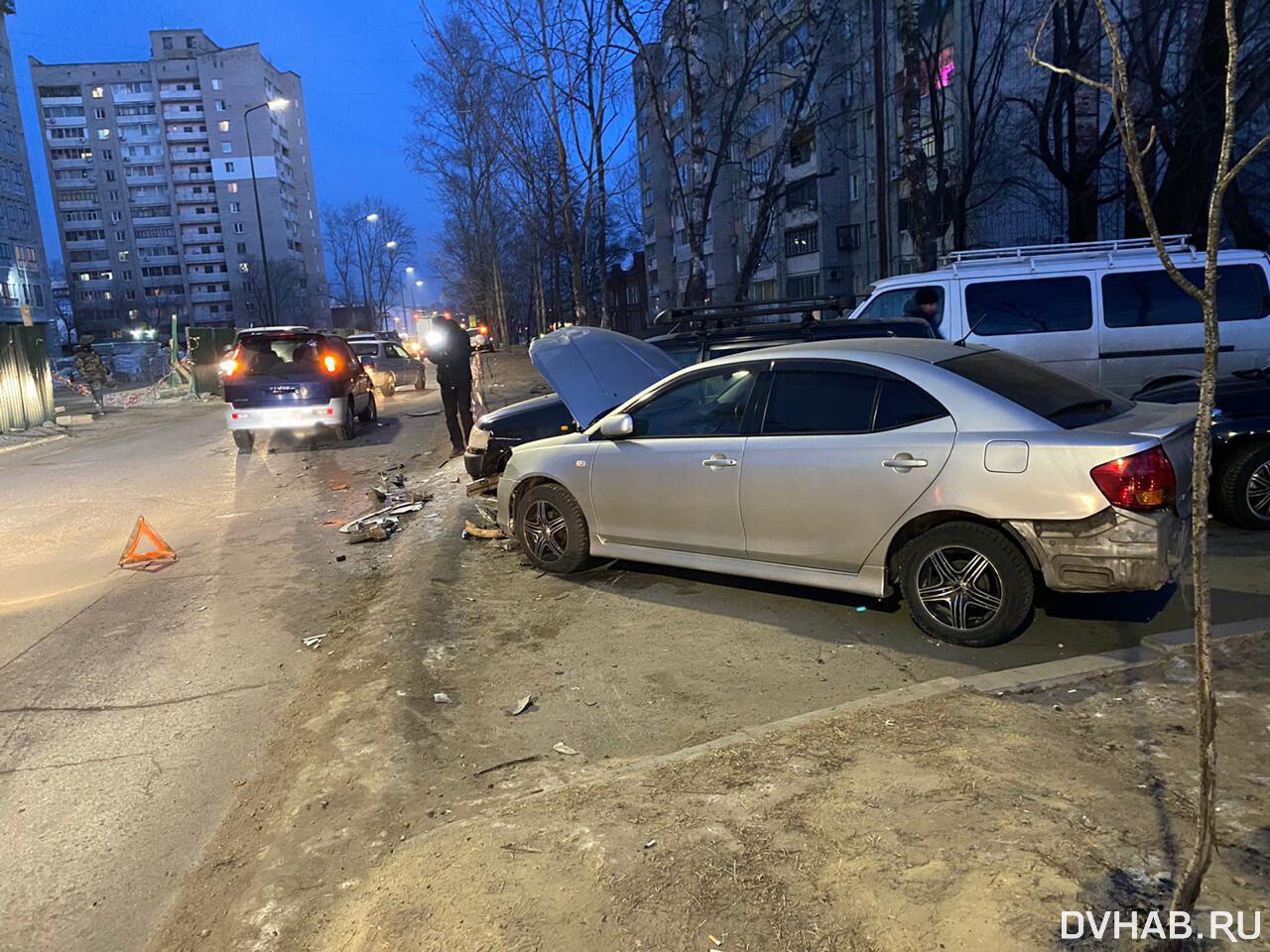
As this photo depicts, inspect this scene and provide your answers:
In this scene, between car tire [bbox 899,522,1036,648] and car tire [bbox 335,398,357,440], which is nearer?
car tire [bbox 899,522,1036,648]

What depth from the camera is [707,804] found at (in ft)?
10.3

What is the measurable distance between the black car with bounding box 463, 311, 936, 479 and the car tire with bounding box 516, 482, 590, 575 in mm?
1770

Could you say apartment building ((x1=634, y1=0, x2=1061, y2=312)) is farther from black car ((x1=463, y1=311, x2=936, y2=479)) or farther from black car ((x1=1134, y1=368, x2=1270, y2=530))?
black car ((x1=1134, y1=368, x2=1270, y2=530))

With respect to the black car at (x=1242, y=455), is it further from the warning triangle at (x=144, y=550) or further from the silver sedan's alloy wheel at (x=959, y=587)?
the warning triangle at (x=144, y=550)

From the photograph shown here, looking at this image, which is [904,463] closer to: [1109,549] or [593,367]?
[1109,549]

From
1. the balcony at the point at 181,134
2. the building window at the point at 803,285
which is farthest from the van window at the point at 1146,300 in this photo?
the balcony at the point at 181,134

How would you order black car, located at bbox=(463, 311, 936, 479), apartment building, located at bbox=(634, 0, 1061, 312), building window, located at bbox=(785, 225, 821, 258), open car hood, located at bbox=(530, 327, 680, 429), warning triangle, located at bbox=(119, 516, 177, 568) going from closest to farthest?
open car hood, located at bbox=(530, 327, 680, 429) < warning triangle, located at bbox=(119, 516, 177, 568) < black car, located at bbox=(463, 311, 936, 479) < apartment building, located at bbox=(634, 0, 1061, 312) < building window, located at bbox=(785, 225, 821, 258)

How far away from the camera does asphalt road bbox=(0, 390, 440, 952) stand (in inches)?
128

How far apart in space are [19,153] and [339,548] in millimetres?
95037

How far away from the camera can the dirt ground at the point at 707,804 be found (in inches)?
102

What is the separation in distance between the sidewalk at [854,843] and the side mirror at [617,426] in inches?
101

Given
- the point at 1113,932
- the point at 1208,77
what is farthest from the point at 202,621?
the point at 1208,77

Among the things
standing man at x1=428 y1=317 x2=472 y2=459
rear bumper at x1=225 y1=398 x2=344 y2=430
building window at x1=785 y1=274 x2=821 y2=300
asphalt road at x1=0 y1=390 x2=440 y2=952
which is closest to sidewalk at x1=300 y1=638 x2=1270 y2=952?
asphalt road at x1=0 y1=390 x2=440 y2=952

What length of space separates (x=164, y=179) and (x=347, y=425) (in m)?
117
